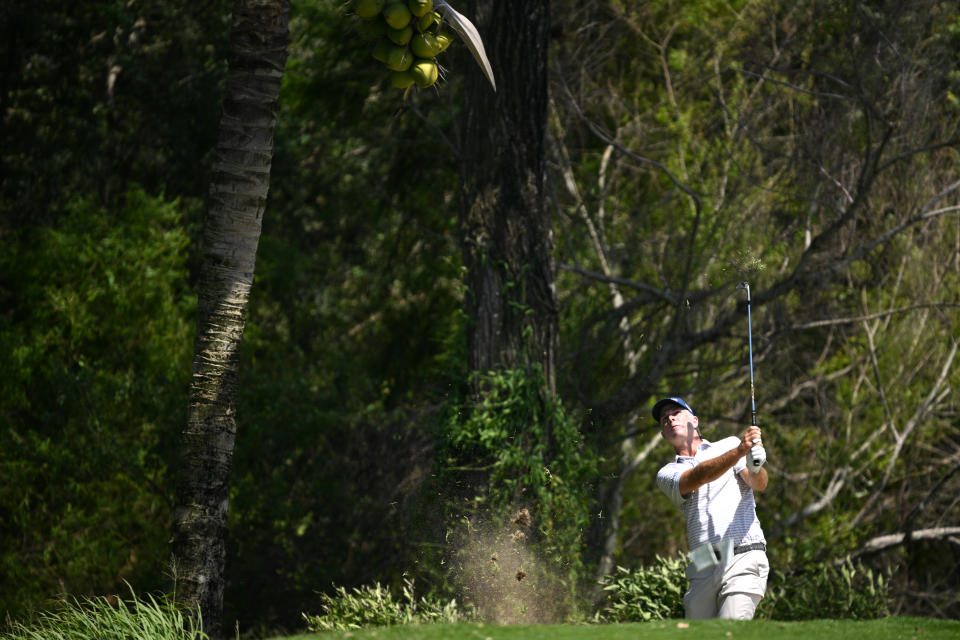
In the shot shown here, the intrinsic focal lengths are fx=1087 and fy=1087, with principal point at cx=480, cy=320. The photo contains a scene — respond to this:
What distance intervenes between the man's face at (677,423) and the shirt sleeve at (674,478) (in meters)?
0.19

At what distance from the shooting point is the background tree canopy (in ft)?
39.3

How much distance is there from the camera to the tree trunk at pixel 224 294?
19.6 ft

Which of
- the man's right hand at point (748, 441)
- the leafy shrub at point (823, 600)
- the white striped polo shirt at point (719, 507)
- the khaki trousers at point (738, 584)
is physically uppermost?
the man's right hand at point (748, 441)

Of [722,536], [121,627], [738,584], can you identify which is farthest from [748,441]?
Answer: [121,627]

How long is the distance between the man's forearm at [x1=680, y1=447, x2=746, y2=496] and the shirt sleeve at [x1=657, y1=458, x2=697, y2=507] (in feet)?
0.23

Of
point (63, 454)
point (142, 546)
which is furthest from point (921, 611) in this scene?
point (63, 454)

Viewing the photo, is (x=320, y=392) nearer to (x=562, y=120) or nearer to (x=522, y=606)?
(x=562, y=120)

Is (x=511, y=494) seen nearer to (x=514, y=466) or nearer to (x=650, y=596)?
(x=514, y=466)

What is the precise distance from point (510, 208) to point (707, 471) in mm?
3953

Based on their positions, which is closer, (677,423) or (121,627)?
(121,627)

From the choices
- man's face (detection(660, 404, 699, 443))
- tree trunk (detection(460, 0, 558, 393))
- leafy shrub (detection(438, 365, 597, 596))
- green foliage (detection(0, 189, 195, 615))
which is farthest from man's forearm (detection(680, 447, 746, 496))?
green foliage (detection(0, 189, 195, 615))

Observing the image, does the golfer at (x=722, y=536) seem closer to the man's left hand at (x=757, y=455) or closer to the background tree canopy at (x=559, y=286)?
the man's left hand at (x=757, y=455)

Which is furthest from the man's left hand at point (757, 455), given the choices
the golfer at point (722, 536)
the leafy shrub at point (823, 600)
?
the leafy shrub at point (823, 600)

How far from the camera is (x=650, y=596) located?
8266 millimetres
